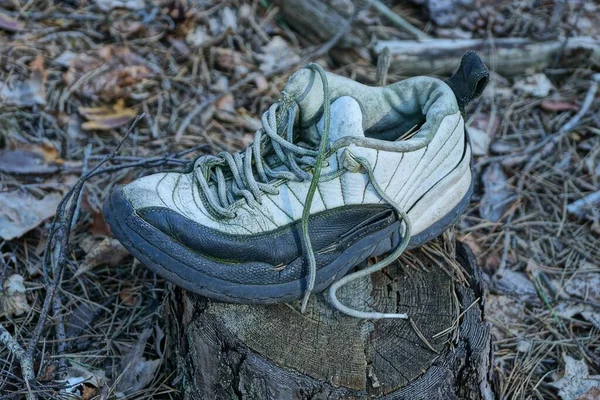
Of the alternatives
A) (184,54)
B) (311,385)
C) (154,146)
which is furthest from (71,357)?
(184,54)

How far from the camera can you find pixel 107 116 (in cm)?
320

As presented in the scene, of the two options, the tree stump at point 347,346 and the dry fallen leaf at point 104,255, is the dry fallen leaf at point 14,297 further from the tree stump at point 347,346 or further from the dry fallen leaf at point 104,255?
the tree stump at point 347,346

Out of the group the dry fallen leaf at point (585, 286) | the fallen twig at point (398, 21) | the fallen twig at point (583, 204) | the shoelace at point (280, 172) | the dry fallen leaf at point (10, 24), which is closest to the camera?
the shoelace at point (280, 172)

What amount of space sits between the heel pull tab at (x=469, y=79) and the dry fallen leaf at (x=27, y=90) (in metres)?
2.00

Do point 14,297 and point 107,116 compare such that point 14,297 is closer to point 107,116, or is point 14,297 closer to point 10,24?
point 107,116

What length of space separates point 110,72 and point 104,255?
123 cm

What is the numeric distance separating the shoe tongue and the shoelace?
3 centimetres

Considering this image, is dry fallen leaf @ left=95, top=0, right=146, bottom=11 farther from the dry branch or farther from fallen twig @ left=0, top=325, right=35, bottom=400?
fallen twig @ left=0, top=325, right=35, bottom=400

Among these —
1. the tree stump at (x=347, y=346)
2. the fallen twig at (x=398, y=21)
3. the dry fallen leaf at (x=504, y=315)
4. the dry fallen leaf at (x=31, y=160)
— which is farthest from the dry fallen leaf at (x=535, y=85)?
the dry fallen leaf at (x=31, y=160)

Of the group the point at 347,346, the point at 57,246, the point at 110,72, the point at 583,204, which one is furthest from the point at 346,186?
the point at 110,72

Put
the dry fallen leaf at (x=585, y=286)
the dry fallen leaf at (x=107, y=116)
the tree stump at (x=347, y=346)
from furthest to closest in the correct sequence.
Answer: the dry fallen leaf at (x=107, y=116) → the dry fallen leaf at (x=585, y=286) → the tree stump at (x=347, y=346)

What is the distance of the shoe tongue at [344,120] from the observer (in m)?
2.02

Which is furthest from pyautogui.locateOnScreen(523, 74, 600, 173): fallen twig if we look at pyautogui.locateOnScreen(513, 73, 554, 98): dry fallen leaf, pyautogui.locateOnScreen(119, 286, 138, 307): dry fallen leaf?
pyautogui.locateOnScreen(119, 286, 138, 307): dry fallen leaf

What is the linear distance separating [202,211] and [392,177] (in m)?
0.57
